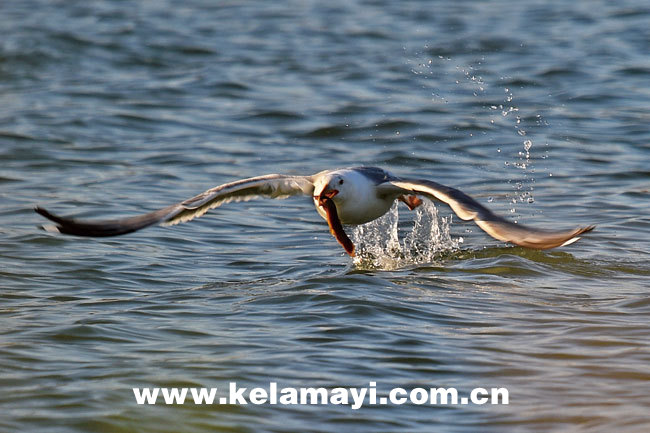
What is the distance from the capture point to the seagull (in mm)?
6586

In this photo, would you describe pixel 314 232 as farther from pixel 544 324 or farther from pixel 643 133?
pixel 643 133

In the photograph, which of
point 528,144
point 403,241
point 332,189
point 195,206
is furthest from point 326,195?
point 528,144

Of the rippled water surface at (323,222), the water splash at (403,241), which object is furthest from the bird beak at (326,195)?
the water splash at (403,241)

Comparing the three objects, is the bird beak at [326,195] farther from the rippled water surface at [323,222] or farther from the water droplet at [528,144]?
the water droplet at [528,144]

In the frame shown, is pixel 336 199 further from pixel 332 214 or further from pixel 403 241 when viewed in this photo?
pixel 403 241

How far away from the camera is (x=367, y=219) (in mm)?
8297

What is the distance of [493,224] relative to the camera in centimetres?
636

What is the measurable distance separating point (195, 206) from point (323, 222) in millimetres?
3048

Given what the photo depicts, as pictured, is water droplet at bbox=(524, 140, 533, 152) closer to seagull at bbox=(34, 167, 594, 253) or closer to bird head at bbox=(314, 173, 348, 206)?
seagull at bbox=(34, 167, 594, 253)

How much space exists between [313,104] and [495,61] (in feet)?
12.8

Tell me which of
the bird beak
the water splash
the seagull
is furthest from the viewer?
the water splash

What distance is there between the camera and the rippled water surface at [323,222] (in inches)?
234

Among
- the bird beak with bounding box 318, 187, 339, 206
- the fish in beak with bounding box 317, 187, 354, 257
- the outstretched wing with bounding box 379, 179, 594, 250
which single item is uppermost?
the outstretched wing with bounding box 379, 179, 594, 250

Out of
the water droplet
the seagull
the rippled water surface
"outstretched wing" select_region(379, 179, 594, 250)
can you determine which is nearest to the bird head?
the seagull
